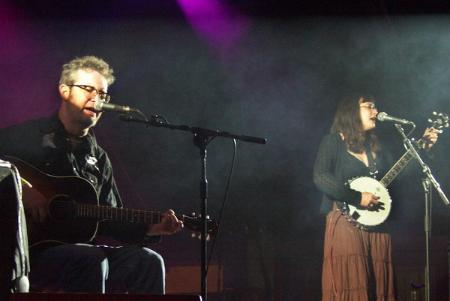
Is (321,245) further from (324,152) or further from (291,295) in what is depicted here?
(324,152)

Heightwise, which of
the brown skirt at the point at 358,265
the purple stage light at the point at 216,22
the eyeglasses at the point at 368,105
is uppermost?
the purple stage light at the point at 216,22

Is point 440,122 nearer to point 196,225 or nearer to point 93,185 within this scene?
point 196,225

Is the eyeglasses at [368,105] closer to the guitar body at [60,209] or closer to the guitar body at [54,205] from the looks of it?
the guitar body at [60,209]

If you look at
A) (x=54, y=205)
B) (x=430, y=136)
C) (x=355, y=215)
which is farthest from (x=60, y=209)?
(x=430, y=136)

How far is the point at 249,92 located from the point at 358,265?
88.3 inches

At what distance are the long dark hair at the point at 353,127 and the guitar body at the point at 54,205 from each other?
2.15m

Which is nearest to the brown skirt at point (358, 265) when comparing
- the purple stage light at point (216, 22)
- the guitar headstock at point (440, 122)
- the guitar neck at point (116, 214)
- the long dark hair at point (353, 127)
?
the long dark hair at point (353, 127)

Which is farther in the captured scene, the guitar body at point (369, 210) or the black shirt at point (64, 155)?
the guitar body at point (369, 210)

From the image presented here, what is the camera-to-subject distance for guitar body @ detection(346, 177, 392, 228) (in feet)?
15.1

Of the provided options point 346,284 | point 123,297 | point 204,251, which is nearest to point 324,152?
point 346,284

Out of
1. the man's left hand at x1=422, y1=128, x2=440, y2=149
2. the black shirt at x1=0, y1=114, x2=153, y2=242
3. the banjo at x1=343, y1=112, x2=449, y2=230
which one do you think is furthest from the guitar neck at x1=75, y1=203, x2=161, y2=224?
the man's left hand at x1=422, y1=128, x2=440, y2=149

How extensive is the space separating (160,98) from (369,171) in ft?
6.47

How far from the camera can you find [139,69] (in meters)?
5.57

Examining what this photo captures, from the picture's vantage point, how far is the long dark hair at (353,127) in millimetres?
4844
